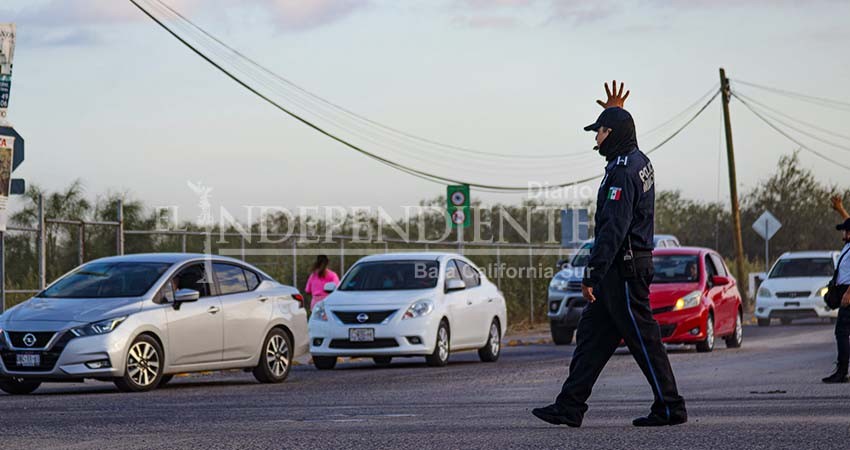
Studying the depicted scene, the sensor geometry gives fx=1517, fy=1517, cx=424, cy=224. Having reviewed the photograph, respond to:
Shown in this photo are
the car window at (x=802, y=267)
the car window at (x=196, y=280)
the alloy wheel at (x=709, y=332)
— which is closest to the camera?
the car window at (x=196, y=280)

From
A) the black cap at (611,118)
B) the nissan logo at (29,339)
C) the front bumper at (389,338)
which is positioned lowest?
the front bumper at (389,338)

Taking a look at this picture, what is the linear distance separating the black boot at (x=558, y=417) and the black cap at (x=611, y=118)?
6.45ft

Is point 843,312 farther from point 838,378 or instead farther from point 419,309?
point 419,309

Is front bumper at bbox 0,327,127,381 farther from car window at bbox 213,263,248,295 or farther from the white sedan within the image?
the white sedan

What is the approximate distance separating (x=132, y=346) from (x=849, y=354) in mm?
7595

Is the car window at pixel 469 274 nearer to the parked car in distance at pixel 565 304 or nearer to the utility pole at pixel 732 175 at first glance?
the parked car in distance at pixel 565 304

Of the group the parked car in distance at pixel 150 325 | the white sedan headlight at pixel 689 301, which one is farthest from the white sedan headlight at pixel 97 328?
the white sedan headlight at pixel 689 301

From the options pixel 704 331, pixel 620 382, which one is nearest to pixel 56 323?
pixel 620 382

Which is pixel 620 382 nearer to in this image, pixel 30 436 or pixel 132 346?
pixel 132 346

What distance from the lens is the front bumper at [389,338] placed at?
20.4 metres

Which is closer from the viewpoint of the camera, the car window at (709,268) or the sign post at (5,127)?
the sign post at (5,127)

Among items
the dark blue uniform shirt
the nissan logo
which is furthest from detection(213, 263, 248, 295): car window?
the dark blue uniform shirt

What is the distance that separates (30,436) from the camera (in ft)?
35.9

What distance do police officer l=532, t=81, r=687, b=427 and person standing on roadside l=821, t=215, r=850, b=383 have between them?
18.9ft
